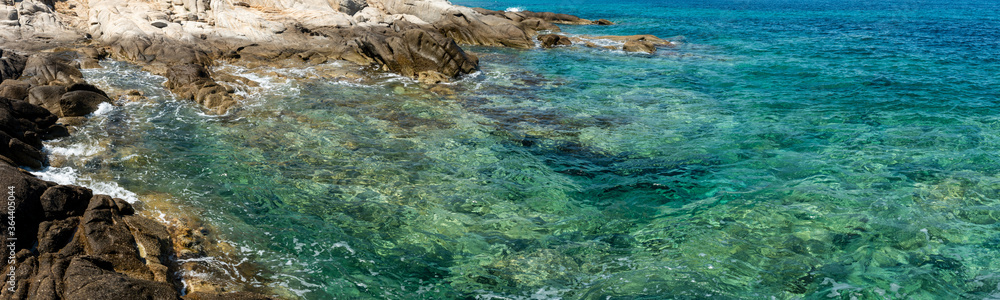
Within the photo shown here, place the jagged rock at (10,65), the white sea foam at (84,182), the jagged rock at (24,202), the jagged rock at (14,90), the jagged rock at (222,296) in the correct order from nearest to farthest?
the jagged rock at (222,296), the jagged rock at (24,202), the white sea foam at (84,182), the jagged rock at (14,90), the jagged rock at (10,65)

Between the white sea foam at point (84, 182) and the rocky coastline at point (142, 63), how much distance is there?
18.4 inches

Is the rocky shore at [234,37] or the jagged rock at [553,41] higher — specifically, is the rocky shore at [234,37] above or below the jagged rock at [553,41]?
above

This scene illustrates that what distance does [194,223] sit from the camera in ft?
29.8

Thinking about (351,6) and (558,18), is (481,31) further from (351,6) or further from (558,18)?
(558,18)

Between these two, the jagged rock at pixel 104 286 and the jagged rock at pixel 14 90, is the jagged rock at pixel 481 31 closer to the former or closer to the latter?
the jagged rock at pixel 14 90

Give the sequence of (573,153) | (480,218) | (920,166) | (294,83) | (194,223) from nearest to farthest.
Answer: (194,223), (480,218), (920,166), (573,153), (294,83)

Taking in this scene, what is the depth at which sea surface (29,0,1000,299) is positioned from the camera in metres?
8.00

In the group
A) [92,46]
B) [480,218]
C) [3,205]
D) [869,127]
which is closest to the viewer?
[3,205]

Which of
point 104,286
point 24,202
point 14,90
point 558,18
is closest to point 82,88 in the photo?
point 14,90

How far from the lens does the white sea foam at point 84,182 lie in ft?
32.8

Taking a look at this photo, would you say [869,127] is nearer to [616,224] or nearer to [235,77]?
[616,224]

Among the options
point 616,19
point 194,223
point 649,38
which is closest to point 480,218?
point 194,223

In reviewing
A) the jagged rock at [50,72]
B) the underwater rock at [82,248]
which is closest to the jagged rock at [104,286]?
the underwater rock at [82,248]

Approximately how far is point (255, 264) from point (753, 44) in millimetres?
34731
